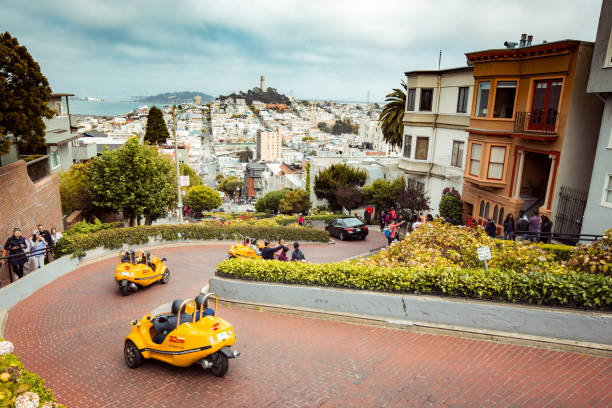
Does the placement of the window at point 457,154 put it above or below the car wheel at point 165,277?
above

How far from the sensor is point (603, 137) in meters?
13.8

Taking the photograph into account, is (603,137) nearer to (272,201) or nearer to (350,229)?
(350,229)

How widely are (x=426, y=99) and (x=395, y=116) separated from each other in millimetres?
5664

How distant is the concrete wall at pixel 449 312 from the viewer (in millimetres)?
7516

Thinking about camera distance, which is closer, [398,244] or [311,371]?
[311,371]

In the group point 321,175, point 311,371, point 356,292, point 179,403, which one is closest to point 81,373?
point 179,403

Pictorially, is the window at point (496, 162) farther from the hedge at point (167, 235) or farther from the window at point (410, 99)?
the hedge at point (167, 235)

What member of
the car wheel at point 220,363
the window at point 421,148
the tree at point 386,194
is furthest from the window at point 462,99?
the car wheel at point 220,363

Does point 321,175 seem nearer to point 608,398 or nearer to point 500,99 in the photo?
point 500,99

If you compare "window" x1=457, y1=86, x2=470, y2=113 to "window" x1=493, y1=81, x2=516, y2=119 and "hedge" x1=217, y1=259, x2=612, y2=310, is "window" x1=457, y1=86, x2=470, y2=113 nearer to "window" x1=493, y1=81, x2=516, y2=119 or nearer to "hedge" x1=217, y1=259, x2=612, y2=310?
"window" x1=493, y1=81, x2=516, y2=119

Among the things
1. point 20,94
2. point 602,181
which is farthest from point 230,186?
point 602,181

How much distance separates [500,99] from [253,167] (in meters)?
123

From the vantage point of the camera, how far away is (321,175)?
39.0 meters

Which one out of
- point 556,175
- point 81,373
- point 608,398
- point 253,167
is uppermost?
point 556,175
